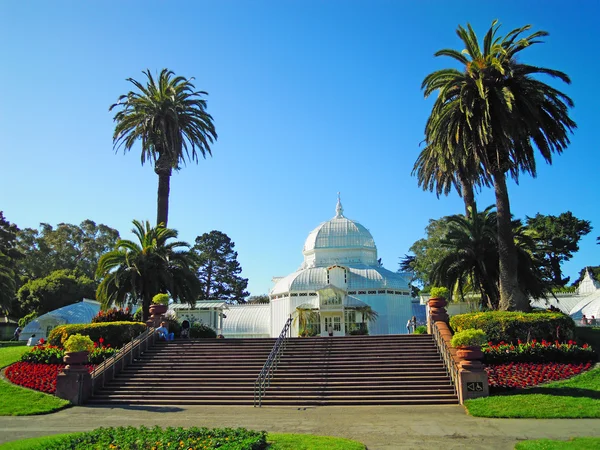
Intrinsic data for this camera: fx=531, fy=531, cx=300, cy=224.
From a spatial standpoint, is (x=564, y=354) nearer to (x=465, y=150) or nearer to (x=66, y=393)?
(x=465, y=150)

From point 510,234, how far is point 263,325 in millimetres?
24363

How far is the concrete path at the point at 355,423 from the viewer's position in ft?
41.0

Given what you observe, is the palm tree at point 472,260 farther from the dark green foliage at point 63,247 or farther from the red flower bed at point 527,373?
the dark green foliage at point 63,247

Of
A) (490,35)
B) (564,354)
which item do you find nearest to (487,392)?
(564,354)

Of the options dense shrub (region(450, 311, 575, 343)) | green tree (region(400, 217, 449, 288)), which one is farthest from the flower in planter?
green tree (region(400, 217, 449, 288))

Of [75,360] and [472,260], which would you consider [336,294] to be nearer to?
[472,260]

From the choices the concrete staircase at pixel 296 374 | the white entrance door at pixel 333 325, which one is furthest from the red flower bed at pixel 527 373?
the white entrance door at pixel 333 325

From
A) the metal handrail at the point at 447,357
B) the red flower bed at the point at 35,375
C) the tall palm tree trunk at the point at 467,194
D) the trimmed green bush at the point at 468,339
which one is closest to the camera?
the trimmed green bush at the point at 468,339

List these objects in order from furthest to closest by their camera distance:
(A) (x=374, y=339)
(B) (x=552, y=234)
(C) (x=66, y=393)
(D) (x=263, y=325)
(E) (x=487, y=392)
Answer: (B) (x=552, y=234) < (D) (x=263, y=325) < (A) (x=374, y=339) < (C) (x=66, y=393) < (E) (x=487, y=392)

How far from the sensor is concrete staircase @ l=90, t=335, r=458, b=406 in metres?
19.2

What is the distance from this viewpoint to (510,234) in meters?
25.9

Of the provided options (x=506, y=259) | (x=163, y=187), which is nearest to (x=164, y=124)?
(x=163, y=187)

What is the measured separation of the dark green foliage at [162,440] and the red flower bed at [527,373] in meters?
10.7

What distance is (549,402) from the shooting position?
15.9 metres
